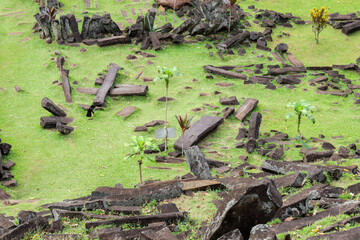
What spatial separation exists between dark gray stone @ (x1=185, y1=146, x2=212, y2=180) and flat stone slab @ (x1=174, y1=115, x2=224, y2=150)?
875mm

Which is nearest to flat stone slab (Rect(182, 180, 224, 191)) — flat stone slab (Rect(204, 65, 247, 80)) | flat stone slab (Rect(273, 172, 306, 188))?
flat stone slab (Rect(273, 172, 306, 188))

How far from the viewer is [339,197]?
7.18 meters

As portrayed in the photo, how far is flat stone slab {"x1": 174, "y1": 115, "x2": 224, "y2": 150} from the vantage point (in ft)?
36.3

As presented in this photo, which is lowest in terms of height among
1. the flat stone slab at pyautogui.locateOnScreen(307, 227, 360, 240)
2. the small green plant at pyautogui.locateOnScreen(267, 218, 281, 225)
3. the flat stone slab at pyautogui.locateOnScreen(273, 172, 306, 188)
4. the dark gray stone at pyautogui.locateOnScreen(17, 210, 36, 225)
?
the dark gray stone at pyautogui.locateOnScreen(17, 210, 36, 225)

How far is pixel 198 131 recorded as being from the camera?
11.4 metres

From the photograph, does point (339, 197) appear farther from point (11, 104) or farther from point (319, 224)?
point (11, 104)

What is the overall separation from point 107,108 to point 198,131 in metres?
3.50

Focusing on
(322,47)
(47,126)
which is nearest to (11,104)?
(47,126)

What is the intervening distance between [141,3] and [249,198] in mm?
17052

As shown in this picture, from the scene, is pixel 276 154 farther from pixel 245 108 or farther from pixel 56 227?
pixel 56 227

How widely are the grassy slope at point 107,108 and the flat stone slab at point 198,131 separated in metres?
0.25

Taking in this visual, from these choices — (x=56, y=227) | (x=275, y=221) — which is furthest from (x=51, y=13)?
(x=275, y=221)

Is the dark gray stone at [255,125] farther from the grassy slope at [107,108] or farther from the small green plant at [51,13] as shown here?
the small green plant at [51,13]

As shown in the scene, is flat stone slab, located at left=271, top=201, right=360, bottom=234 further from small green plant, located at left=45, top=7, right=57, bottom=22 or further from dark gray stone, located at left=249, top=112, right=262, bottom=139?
small green plant, located at left=45, top=7, right=57, bottom=22
